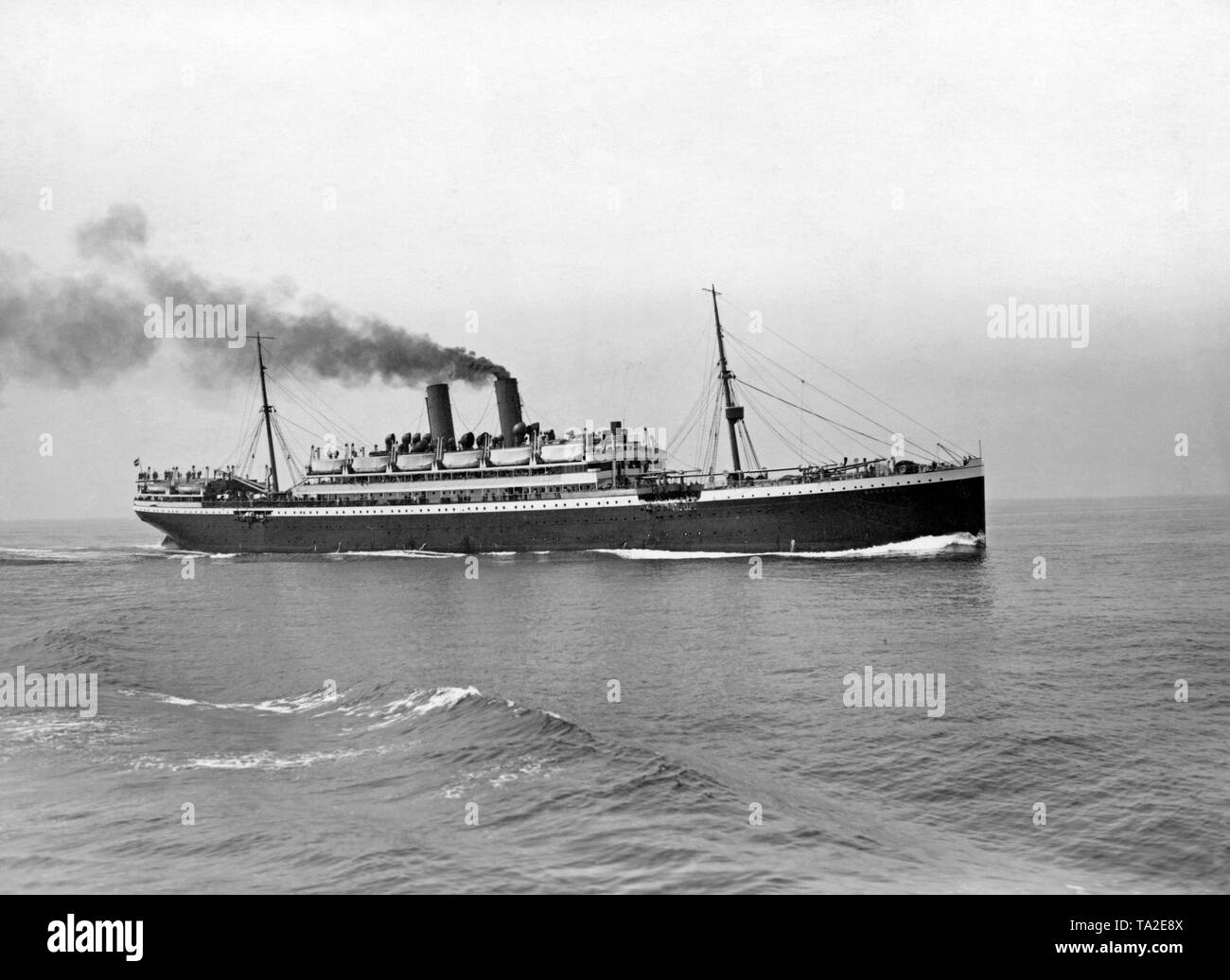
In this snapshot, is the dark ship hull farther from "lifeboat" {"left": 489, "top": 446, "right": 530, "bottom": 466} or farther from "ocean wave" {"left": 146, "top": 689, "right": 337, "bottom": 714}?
"ocean wave" {"left": 146, "top": 689, "right": 337, "bottom": 714}

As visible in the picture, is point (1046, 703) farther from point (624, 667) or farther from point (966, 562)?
point (966, 562)

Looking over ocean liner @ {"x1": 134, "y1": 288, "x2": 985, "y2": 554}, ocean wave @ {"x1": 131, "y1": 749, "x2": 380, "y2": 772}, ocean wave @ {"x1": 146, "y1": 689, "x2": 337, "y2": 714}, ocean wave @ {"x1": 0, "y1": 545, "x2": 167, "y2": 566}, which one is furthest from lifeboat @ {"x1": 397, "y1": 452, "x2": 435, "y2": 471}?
ocean wave @ {"x1": 131, "y1": 749, "x2": 380, "y2": 772}

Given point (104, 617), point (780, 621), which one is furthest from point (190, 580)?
point (780, 621)

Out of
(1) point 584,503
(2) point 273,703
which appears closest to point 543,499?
(1) point 584,503

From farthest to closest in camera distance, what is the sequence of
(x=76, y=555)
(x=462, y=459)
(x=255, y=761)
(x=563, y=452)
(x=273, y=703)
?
(x=76, y=555) → (x=462, y=459) → (x=563, y=452) → (x=273, y=703) → (x=255, y=761)

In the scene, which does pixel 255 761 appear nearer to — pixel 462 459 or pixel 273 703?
pixel 273 703

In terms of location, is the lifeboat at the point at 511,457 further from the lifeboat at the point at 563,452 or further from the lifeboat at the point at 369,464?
the lifeboat at the point at 369,464
